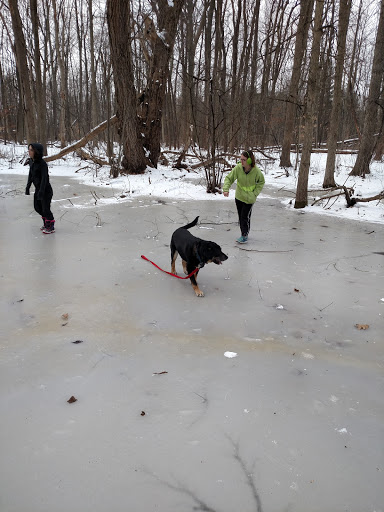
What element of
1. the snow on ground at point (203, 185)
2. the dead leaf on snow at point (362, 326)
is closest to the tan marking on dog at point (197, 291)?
the dead leaf on snow at point (362, 326)

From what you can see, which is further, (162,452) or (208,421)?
(208,421)

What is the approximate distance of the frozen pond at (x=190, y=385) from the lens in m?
1.90

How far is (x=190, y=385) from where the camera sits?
2.68 meters

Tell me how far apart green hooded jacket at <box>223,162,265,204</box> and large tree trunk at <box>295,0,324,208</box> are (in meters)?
3.60

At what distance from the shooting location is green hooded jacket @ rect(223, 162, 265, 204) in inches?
246

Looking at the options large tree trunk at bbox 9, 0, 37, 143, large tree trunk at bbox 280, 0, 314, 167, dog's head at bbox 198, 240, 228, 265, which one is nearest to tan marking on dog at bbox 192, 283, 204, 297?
dog's head at bbox 198, 240, 228, 265

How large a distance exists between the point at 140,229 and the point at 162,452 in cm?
558

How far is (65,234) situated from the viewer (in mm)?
6832

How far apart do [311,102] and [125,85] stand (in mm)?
7303

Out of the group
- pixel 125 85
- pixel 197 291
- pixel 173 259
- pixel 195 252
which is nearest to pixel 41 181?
pixel 173 259

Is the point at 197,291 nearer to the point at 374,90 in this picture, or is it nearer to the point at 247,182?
the point at 247,182

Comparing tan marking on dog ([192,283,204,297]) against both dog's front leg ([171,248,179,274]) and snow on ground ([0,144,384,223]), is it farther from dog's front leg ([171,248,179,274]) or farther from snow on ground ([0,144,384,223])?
snow on ground ([0,144,384,223])

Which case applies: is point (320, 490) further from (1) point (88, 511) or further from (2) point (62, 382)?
(2) point (62, 382)

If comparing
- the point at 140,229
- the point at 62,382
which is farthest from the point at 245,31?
the point at 62,382
